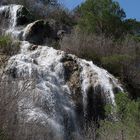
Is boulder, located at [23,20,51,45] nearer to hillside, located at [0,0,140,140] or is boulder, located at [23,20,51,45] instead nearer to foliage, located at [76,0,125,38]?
hillside, located at [0,0,140,140]

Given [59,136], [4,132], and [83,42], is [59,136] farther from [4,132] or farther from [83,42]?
[83,42]

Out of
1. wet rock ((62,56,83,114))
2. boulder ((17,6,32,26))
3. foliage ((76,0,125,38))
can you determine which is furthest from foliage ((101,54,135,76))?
boulder ((17,6,32,26))

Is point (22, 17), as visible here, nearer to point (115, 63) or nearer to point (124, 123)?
point (115, 63)

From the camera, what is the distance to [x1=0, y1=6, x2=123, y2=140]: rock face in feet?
47.6

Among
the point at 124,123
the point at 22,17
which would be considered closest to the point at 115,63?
the point at 22,17

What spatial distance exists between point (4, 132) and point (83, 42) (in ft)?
43.8

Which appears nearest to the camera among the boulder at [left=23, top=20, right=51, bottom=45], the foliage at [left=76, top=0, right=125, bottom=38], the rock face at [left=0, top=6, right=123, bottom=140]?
the rock face at [left=0, top=6, right=123, bottom=140]

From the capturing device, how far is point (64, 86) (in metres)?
16.5

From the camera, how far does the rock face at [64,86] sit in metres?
14.5

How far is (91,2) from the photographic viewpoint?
2578cm

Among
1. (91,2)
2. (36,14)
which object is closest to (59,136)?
(91,2)

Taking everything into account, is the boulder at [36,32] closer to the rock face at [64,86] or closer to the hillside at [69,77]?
the hillside at [69,77]

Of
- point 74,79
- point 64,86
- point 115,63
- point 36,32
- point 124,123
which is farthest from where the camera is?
point 36,32

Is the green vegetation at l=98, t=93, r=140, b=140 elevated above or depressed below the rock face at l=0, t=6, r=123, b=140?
below
